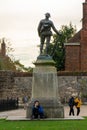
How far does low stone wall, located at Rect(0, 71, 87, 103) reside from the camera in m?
57.2

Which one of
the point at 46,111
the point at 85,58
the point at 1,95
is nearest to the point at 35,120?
the point at 46,111

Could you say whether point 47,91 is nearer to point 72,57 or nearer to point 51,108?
point 51,108

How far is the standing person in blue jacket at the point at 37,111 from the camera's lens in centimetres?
2612

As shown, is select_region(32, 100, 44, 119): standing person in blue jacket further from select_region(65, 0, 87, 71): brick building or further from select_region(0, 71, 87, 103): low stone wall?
select_region(65, 0, 87, 71): brick building

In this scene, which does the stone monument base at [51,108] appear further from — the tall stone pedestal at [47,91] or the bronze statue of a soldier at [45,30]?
the bronze statue of a soldier at [45,30]

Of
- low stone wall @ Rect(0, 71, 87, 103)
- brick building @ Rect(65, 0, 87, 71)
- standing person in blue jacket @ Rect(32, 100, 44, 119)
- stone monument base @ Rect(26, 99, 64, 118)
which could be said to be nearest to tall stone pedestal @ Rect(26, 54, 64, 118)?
stone monument base @ Rect(26, 99, 64, 118)

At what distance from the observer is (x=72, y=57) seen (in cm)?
6644

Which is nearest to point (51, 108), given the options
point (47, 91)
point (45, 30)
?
point (47, 91)

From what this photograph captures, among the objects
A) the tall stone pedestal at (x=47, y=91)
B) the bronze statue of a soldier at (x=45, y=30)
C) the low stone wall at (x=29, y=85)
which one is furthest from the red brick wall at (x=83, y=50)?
the tall stone pedestal at (x=47, y=91)

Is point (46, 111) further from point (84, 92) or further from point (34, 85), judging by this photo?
point (84, 92)

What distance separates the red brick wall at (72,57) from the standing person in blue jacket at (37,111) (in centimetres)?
3972

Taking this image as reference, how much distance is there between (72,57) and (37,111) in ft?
133

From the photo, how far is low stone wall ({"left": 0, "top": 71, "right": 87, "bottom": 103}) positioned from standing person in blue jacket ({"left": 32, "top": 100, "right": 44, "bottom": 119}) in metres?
30.0

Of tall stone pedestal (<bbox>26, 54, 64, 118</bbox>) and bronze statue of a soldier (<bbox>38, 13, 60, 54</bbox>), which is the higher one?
bronze statue of a soldier (<bbox>38, 13, 60, 54</bbox>)
